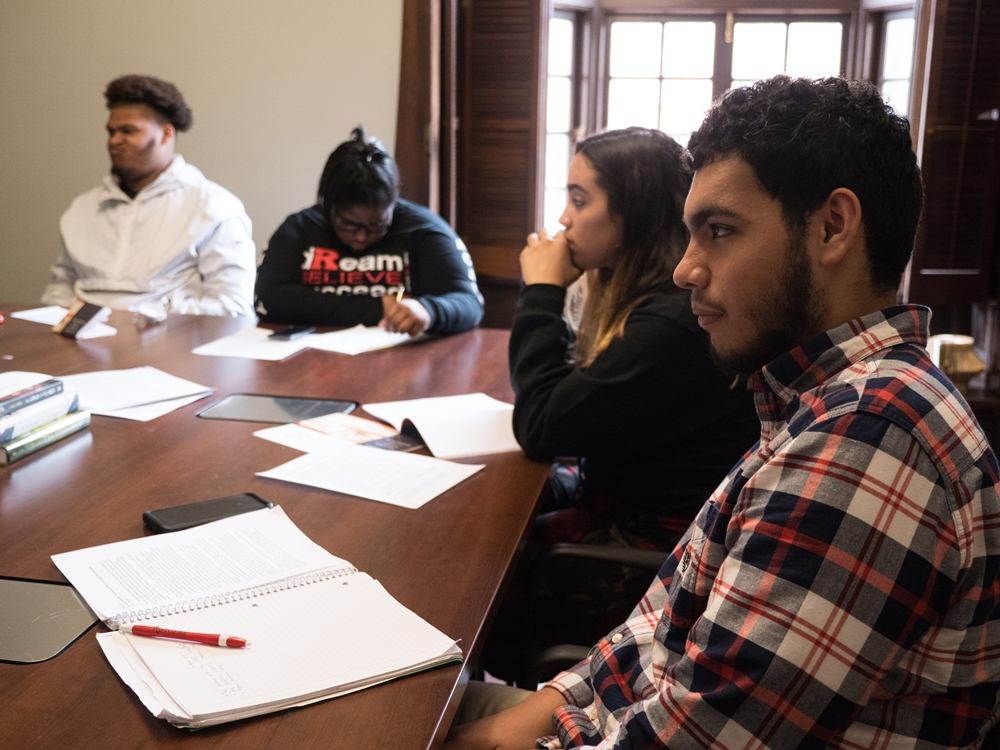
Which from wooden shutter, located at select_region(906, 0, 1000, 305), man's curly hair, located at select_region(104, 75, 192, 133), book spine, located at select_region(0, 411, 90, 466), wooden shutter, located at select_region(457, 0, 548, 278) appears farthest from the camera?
wooden shutter, located at select_region(457, 0, 548, 278)

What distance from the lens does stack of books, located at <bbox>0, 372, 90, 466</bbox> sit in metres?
1.48

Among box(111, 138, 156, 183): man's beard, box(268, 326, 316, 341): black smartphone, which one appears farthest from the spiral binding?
box(111, 138, 156, 183): man's beard

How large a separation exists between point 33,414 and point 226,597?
2.44 ft

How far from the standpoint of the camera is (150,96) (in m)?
3.28

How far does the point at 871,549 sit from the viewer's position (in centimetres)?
69

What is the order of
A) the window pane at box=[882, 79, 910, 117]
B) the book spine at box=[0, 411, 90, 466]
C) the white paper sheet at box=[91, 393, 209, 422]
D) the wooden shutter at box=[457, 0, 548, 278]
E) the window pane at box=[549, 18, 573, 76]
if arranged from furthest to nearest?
the window pane at box=[549, 18, 573, 76] < the window pane at box=[882, 79, 910, 117] < the wooden shutter at box=[457, 0, 548, 278] < the white paper sheet at box=[91, 393, 209, 422] < the book spine at box=[0, 411, 90, 466]

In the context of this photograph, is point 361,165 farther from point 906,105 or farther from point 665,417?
point 906,105

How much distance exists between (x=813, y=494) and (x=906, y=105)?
368 centimetres

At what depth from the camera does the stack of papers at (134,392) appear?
5.78 feet

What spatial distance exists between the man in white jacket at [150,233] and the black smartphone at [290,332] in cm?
72

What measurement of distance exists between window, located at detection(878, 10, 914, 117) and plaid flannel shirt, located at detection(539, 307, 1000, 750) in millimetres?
3473

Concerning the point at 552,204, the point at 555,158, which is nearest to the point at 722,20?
the point at 555,158

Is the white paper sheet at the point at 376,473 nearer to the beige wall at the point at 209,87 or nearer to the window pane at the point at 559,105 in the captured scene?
the beige wall at the point at 209,87

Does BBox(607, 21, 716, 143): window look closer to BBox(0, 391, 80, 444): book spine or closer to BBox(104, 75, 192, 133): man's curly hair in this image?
BBox(104, 75, 192, 133): man's curly hair
